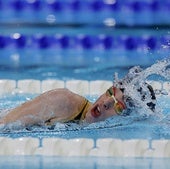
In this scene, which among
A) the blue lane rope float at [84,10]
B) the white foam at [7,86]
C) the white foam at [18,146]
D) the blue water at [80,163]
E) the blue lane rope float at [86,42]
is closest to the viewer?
the blue water at [80,163]

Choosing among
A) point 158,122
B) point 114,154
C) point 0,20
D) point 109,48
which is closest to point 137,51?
point 109,48

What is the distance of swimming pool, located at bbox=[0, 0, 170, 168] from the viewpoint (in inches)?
109

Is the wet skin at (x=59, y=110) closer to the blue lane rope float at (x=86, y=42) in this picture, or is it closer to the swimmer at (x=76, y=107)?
the swimmer at (x=76, y=107)

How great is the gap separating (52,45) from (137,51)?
2.09 ft

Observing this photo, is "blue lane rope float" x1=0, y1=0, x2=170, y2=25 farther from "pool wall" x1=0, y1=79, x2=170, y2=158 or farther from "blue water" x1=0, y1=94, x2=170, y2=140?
"pool wall" x1=0, y1=79, x2=170, y2=158

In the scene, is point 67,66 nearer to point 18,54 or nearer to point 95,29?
point 18,54

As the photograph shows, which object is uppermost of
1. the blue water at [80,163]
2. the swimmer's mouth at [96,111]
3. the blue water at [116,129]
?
the swimmer's mouth at [96,111]

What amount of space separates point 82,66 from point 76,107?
5.51 feet

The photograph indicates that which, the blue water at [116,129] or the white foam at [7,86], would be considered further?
the white foam at [7,86]

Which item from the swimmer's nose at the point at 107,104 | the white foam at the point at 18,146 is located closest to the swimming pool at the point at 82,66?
the white foam at the point at 18,146

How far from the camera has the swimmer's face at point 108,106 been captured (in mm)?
2787

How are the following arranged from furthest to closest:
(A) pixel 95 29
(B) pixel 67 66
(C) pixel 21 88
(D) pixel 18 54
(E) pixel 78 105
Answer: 1. (A) pixel 95 29
2. (D) pixel 18 54
3. (B) pixel 67 66
4. (C) pixel 21 88
5. (E) pixel 78 105

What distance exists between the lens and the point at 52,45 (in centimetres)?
499

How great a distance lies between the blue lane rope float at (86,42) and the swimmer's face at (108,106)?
216 cm
